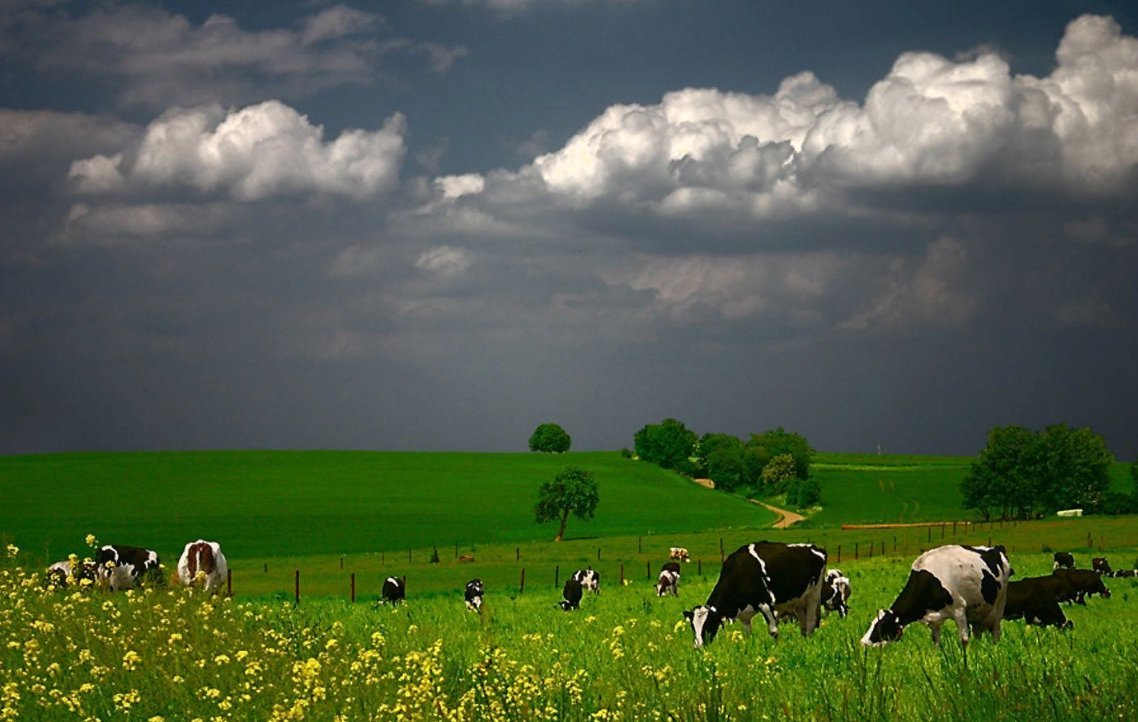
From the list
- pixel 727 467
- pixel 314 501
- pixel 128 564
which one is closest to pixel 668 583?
pixel 128 564

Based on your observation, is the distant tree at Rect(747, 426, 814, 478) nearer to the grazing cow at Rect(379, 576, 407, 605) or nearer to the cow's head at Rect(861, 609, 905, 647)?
the grazing cow at Rect(379, 576, 407, 605)

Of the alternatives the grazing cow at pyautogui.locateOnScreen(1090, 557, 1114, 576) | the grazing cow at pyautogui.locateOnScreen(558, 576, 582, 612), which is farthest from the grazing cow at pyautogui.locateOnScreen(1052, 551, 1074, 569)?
the grazing cow at pyautogui.locateOnScreen(558, 576, 582, 612)

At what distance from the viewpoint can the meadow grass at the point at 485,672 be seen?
1051cm

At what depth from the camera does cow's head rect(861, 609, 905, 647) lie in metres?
19.8

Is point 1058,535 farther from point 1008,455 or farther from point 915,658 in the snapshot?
point 915,658

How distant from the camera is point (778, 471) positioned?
532ft

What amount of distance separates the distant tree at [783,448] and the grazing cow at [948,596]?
144385 mm

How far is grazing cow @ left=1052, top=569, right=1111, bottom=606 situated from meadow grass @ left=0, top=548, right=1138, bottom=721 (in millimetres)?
8239

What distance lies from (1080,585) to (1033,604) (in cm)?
875

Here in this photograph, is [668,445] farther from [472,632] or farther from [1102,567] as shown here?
[472,632]

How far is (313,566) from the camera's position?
7200 cm

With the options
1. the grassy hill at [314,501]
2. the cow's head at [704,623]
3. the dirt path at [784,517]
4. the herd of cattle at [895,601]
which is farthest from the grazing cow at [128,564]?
the dirt path at [784,517]

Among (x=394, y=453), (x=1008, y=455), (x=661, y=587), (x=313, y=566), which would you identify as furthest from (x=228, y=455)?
(x=661, y=587)

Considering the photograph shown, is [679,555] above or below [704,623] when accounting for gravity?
below
